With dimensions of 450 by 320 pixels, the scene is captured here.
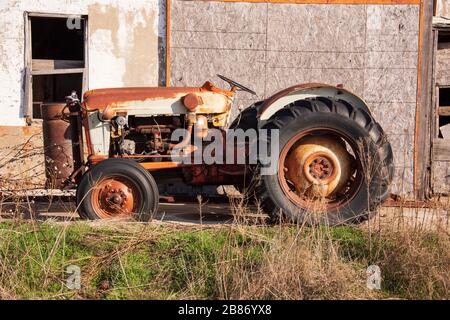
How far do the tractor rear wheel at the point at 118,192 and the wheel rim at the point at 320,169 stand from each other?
4.05ft

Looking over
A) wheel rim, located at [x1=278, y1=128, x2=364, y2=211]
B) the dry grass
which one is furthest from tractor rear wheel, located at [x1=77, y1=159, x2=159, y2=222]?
wheel rim, located at [x1=278, y1=128, x2=364, y2=211]

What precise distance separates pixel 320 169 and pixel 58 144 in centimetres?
268

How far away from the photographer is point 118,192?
567 centimetres

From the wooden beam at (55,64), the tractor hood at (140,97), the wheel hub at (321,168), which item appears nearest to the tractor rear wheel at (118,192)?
the tractor hood at (140,97)

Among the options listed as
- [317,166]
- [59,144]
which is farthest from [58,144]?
[317,166]

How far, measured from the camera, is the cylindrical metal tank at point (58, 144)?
20.9 ft

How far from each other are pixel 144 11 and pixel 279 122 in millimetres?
3450

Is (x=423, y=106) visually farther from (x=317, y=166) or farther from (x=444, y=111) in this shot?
(x=317, y=166)

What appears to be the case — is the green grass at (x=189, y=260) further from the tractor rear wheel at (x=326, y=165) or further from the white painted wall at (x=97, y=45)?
the white painted wall at (x=97, y=45)

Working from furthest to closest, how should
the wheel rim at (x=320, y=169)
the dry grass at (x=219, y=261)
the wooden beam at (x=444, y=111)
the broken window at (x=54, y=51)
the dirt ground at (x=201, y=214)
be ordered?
the broken window at (x=54, y=51), the wooden beam at (x=444, y=111), the wheel rim at (x=320, y=169), the dirt ground at (x=201, y=214), the dry grass at (x=219, y=261)

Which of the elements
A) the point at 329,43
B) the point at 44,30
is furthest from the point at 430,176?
the point at 44,30

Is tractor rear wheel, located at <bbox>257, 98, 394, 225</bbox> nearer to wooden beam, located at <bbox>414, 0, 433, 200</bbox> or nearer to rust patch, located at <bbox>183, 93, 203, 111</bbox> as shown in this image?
rust patch, located at <bbox>183, 93, 203, 111</bbox>

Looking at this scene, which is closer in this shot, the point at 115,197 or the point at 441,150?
the point at 115,197

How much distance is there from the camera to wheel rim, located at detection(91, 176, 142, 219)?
5664 mm
